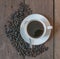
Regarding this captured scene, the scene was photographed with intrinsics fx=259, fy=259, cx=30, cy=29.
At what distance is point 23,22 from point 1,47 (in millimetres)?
151

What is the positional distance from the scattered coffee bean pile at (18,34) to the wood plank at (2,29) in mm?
17

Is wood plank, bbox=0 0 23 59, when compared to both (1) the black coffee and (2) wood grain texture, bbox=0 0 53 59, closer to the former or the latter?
(2) wood grain texture, bbox=0 0 53 59

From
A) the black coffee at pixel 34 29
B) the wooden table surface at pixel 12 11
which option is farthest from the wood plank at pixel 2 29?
the black coffee at pixel 34 29

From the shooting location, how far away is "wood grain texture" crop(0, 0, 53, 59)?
45.2 inches

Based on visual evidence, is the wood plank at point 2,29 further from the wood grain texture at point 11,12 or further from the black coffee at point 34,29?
the black coffee at point 34,29

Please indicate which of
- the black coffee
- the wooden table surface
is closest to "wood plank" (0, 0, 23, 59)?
the wooden table surface

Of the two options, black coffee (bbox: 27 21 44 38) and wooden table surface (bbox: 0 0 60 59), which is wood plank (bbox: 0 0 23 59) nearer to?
wooden table surface (bbox: 0 0 60 59)

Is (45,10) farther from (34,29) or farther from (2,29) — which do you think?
(2,29)

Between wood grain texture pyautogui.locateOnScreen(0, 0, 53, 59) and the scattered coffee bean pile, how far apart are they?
0.05 feet

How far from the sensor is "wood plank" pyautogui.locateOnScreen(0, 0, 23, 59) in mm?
1154

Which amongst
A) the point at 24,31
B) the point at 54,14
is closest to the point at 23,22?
the point at 24,31

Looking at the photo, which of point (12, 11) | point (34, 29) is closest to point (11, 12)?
point (12, 11)

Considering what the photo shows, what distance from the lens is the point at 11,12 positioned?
1.17 metres

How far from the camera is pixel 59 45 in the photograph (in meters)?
1.15
